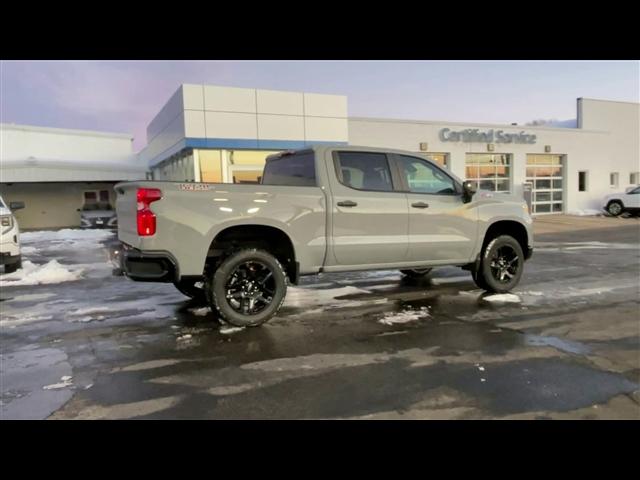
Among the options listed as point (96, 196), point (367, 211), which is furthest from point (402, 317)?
point (96, 196)

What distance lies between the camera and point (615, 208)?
2442cm

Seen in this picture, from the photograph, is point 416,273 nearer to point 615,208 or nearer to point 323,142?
point 323,142

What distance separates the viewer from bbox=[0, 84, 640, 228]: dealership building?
52.4 ft

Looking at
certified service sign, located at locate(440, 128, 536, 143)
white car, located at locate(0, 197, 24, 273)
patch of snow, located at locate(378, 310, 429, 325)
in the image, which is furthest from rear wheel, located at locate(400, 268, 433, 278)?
certified service sign, located at locate(440, 128, 536, 143)

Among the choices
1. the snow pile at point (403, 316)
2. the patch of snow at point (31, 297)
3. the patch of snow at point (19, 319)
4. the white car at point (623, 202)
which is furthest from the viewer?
the white car at point (623, 202)

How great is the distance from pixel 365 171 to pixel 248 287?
2194mm

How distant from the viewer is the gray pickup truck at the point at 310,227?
16.5ft

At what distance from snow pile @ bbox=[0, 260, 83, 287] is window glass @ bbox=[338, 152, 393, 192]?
20.0 ft

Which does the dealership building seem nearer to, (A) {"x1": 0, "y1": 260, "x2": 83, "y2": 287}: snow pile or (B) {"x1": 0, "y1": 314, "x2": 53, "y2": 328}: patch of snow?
(A) {"x1": 0, "y1": 260, "x2": 83, "y2": 287}: snow pile

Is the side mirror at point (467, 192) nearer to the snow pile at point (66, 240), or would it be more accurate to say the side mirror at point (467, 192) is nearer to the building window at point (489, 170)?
the snow pile at point (66, 240)

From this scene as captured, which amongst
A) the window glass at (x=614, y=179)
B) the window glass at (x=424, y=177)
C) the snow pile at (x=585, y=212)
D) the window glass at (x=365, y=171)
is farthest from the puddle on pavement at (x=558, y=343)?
the window glass at (x=614, y=179)

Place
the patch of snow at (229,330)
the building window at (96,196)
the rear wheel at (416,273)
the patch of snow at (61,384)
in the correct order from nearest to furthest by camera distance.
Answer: the patch of snow at (61,384)
the patch of snow at (229,330)
the rear wheel at (416,273)
the building window at (96,196)

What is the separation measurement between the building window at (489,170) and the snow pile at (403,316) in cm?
1790
